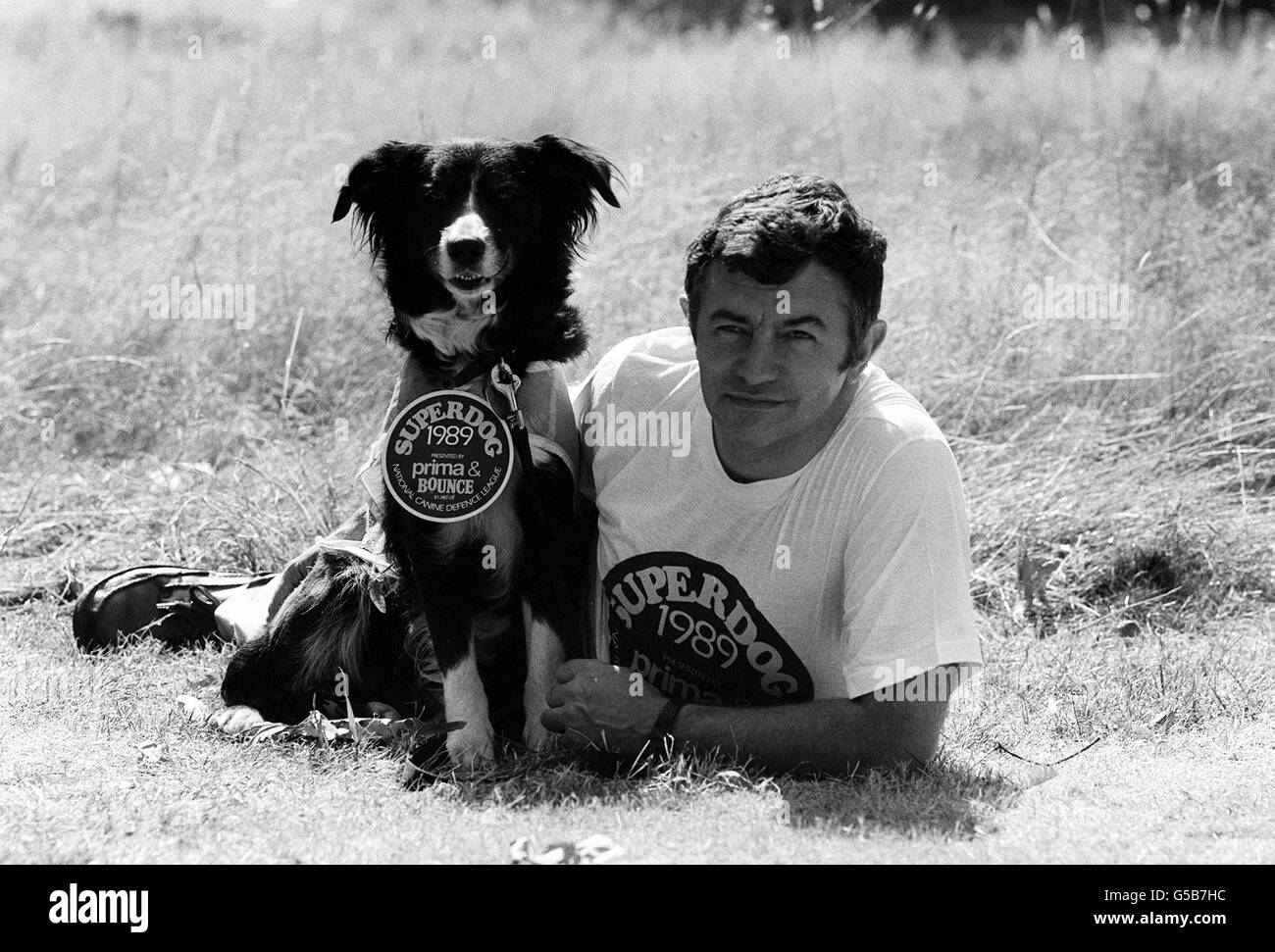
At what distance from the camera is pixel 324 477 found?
15.4ft

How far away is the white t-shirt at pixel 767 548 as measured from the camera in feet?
8.59

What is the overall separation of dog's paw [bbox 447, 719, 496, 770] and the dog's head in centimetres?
93

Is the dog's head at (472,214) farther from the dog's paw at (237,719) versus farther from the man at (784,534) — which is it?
the dog's paw at (237,719)

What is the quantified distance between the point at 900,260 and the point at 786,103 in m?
1.79

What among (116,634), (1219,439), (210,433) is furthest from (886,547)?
(210,433)

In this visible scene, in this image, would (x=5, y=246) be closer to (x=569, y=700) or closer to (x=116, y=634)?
(x=116, y=634)

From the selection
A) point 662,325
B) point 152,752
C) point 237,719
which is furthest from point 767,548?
point 662,325

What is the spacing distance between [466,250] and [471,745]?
109 centimetres

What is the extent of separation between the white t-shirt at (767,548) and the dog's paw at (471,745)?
0.34m

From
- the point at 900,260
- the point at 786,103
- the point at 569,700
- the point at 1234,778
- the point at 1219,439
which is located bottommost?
the point at 1234,778

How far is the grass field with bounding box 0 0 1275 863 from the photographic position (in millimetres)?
2730

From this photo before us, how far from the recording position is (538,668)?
3094 millimetres

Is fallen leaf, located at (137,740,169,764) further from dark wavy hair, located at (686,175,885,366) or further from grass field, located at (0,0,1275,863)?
dark wavy hair, located at (686,175,885,366)

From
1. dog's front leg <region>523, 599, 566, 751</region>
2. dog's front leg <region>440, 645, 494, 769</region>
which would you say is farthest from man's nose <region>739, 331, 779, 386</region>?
dog's front leg <region>440, 645, 494, 769</region>
